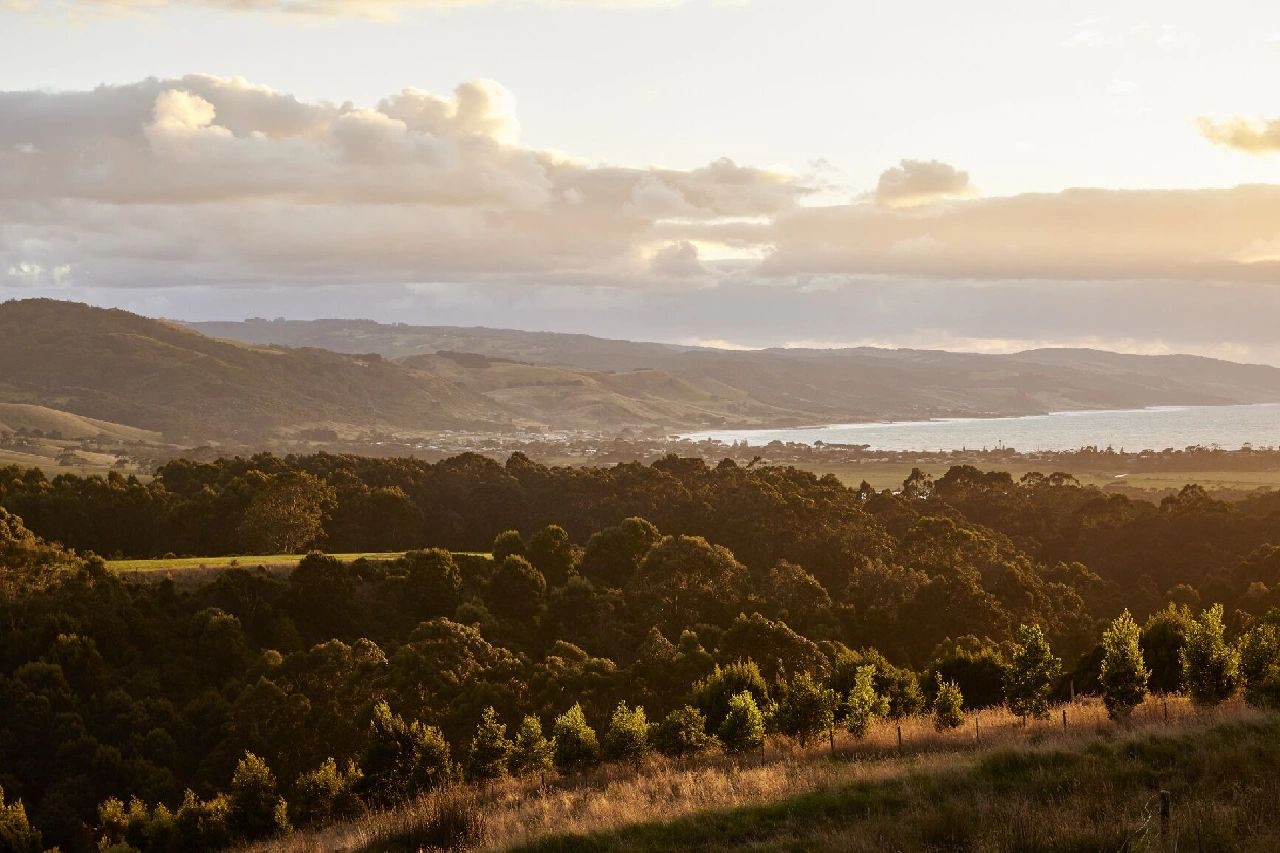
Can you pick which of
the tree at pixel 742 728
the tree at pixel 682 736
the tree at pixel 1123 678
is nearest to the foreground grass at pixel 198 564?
the tree at pixel 682 736

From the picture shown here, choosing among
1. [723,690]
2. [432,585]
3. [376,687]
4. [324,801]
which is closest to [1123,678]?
[723,690]

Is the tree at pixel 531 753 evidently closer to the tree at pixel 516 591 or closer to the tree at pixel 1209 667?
the tree at pixel 1209 667

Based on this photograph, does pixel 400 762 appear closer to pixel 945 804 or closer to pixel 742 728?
pixel 742 728

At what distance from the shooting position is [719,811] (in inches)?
802

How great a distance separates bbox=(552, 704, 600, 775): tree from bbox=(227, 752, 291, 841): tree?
9446mm

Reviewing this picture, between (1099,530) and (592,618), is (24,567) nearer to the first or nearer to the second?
(592,618)

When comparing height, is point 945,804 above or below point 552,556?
above

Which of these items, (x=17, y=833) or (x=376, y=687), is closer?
(x=17, y=833)

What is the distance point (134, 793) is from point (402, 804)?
53.3 ft

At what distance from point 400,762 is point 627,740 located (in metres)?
8.04

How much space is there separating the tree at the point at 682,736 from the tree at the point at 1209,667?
654 inches

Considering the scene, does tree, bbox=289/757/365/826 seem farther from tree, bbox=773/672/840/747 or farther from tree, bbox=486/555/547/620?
tree, bbox=486/555/547/620

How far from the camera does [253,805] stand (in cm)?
3378

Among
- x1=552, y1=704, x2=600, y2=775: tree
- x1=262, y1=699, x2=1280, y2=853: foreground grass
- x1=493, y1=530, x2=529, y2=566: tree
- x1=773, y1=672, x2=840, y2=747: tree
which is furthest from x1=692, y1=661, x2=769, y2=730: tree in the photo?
x1=493, y1=530, x2=529, y2=566: tree
